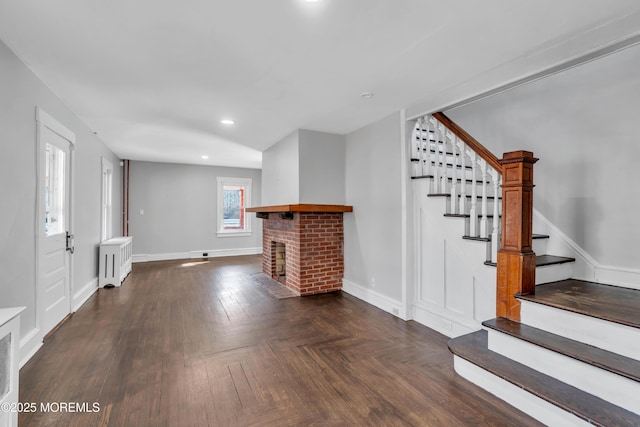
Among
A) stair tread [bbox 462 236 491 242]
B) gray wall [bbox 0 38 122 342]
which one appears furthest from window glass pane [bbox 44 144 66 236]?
stair tread [bbox 462 236 491 242]

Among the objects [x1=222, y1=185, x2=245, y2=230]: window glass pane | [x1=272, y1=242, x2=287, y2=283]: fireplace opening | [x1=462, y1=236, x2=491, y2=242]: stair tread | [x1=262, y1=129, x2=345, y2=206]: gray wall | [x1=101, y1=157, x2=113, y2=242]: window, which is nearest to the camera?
[x1=462, y1=236, x2=491, y2=242]: stair tread

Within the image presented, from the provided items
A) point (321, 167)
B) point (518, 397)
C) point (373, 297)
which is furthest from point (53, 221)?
point (518, 397)

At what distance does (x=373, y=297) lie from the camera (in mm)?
4016

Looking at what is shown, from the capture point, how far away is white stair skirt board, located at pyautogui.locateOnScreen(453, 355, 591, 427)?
5.49ft

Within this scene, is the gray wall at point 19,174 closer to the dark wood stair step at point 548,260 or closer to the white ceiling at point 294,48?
the white ceiling at point 294,48

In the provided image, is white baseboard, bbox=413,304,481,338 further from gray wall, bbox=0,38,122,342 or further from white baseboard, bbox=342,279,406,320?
gray wall, bbox=0,38,122,342

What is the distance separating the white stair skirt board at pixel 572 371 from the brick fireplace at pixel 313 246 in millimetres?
2669

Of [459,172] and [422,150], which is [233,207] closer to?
[422,150]

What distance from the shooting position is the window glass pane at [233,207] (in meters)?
8.38

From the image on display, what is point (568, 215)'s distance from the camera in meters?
2.98

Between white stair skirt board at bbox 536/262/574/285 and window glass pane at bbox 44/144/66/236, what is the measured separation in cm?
470

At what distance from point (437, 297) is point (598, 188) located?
5.93ft

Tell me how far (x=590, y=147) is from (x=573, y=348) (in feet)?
6.60

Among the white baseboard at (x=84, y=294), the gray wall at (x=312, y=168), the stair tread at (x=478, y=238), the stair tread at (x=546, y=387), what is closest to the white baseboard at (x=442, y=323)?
the stair tread at (x=546, y=387)
